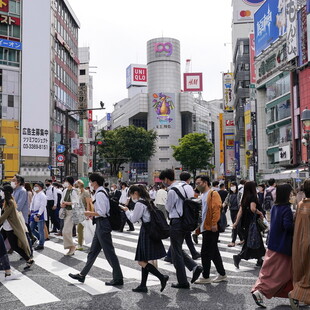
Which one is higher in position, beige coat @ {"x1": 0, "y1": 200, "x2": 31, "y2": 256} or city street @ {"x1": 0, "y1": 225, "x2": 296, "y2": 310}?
beige coat @ {"x1": 0, "y1": 200, "x2": 31, "y2": 256}

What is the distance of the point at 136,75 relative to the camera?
127562 millimetres

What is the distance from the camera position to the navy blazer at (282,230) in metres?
5.35

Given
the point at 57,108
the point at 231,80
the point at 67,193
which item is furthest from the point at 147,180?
the point at 67,193

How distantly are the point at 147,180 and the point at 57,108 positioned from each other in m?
53.2

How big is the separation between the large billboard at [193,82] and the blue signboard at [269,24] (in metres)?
67.4

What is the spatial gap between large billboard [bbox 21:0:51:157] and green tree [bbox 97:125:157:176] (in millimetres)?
16526

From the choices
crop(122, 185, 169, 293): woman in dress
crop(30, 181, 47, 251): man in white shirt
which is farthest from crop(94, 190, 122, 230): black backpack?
crop(30, 181, 47, 251): man in white shirt

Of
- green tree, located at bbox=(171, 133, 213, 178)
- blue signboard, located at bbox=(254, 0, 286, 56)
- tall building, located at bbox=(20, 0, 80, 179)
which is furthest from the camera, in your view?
green tree, located at bbox=(171, 133, 213, 178)

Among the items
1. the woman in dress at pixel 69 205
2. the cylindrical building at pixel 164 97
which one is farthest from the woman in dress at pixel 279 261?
the cylindrical building at pixel 164 97

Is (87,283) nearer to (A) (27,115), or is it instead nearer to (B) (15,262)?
(B) (15,262)

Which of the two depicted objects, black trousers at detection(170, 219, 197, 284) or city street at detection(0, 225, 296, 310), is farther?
black trousers at detection(170, 219, 197, 284)

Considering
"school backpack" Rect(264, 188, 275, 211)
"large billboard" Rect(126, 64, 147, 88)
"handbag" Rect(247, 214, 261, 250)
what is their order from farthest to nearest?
"large billboard" Rect(126, 64, 147, 88), "school backpack" Rect(264, 188, 275, 211), "handbag" Rect(247, 214, 261, 250)

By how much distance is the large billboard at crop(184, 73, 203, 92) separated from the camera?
119 meters

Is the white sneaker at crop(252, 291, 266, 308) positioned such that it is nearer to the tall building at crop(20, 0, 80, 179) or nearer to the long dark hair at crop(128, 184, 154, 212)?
the long dark hair at crop(128, 184, 154, 212)
